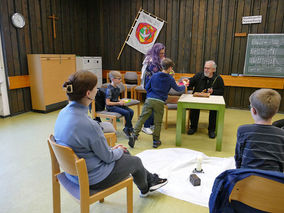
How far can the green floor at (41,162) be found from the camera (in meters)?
1.95

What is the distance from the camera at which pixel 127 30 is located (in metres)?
6.28

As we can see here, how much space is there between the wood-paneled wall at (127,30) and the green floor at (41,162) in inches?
45.1

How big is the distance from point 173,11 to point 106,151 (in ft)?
16.9

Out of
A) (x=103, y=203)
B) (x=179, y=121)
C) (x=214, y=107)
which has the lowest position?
(x=103, y=203)

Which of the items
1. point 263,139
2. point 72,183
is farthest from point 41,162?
point 263,139

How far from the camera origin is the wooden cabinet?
474 cm

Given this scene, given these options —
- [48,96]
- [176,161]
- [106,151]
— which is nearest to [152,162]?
[176,161]

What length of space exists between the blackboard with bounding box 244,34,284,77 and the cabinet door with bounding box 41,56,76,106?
4.17 meters

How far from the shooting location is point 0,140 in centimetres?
336

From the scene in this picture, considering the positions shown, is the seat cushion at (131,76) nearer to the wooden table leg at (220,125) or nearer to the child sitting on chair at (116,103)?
the child sitting on chair at (116,103)

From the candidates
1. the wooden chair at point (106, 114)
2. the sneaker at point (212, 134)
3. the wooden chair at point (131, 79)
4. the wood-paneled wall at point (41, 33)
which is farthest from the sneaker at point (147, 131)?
the wood-paneled wall at point (41, 33)

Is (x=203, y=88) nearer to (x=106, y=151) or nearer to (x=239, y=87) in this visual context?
(x=239, y=87)

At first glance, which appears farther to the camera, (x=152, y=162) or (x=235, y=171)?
(x=152, y=162)

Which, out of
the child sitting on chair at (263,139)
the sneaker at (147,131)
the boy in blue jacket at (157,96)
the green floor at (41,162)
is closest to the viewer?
the child sitting on chair at (263,139)
